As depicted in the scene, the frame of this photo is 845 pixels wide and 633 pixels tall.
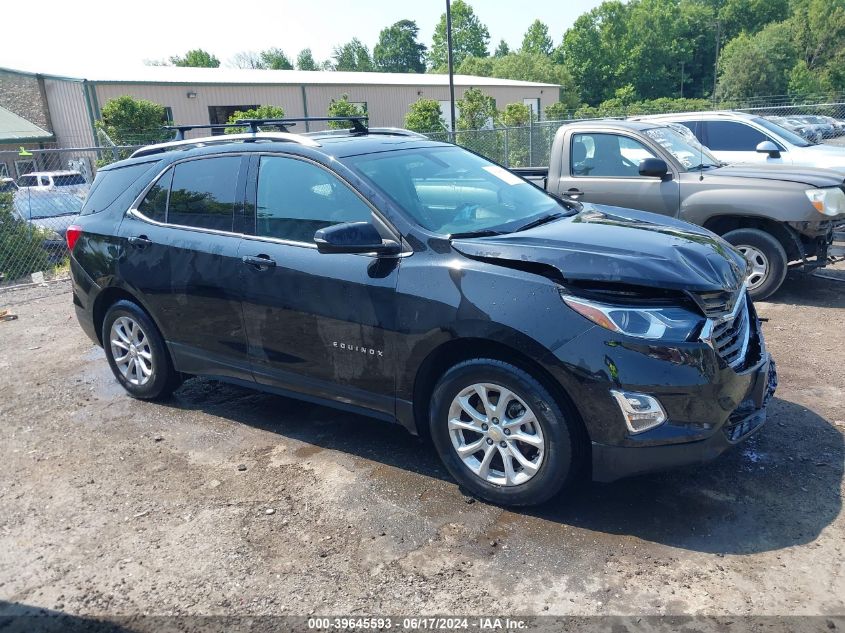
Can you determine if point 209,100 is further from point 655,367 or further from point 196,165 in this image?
point 655,367

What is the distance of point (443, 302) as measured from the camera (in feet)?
11.6

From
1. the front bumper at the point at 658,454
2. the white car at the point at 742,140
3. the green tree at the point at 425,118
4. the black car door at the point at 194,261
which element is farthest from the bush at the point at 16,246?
the green tree at the point at 425,118

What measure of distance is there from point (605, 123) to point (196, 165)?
15.8 feet

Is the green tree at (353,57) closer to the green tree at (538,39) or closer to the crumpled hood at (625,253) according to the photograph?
the green tree at (538,39)

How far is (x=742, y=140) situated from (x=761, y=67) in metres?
61.6

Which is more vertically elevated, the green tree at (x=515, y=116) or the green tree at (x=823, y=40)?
the green tree at (x=823, y=40)

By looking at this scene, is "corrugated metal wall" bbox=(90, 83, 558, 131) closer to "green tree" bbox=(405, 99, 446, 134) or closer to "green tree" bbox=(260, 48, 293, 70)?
"green tree" bbox=(405, 99, 446, 134)

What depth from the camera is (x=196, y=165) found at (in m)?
4.81

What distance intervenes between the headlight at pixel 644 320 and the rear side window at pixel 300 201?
1.39 m

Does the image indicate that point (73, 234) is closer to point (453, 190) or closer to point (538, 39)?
point (453, 190)

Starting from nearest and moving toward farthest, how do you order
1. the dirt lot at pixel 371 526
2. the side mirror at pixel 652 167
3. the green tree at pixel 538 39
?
1. the dirt lot at pixel 371 526
2. the side mirror at pixel 652 167
3. the green tree at pixel 538 39

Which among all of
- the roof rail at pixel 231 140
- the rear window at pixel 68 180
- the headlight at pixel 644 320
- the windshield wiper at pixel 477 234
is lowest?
the rear window at pixel 68 180

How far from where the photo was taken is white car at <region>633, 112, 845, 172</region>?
10.3 metres

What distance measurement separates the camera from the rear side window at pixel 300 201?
4020mm
